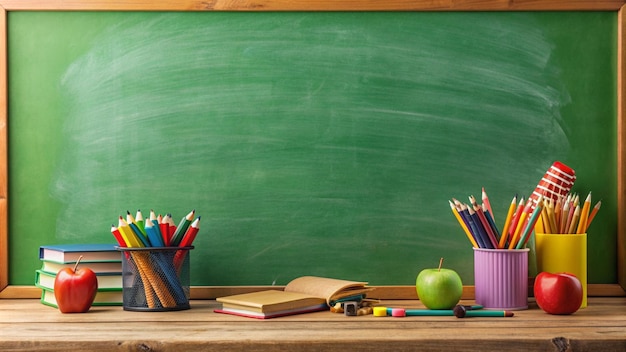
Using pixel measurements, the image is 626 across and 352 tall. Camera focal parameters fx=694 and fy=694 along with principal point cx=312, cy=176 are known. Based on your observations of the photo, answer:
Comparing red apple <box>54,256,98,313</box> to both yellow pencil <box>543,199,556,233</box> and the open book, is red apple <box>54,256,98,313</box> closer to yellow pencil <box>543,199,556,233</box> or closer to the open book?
the open book

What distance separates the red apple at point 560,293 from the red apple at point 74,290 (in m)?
0.87

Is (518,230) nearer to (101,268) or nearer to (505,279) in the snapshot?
(505,279)

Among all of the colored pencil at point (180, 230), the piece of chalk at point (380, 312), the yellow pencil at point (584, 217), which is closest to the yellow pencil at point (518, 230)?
the yellow pencil at point (584, 217)

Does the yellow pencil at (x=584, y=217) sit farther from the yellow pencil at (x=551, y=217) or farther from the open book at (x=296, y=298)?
the open book at (x=296, y=298)

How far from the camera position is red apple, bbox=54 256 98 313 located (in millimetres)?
1338

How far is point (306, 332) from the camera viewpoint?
1153 mm

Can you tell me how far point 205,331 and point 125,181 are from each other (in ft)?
1.74

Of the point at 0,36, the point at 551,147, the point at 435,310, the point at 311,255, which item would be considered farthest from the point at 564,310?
the point at 0,36

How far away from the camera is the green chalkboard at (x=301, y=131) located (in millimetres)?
1560

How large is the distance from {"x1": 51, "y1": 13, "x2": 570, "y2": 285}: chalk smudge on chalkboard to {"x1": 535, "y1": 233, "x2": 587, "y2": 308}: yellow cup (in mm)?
178

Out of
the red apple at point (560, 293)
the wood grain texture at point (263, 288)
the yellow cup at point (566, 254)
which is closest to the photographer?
the red apple at point (560, 293)

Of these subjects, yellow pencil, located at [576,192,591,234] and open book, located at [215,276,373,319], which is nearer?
open book, located at [215,276,373,319]

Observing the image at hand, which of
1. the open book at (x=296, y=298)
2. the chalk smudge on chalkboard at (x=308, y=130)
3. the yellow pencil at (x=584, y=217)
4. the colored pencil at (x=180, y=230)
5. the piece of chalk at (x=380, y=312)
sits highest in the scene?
the chalk smudge on chalkboard at (x=308, y=130)

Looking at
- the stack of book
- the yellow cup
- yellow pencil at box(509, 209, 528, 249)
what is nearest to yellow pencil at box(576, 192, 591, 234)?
the yellow cup
